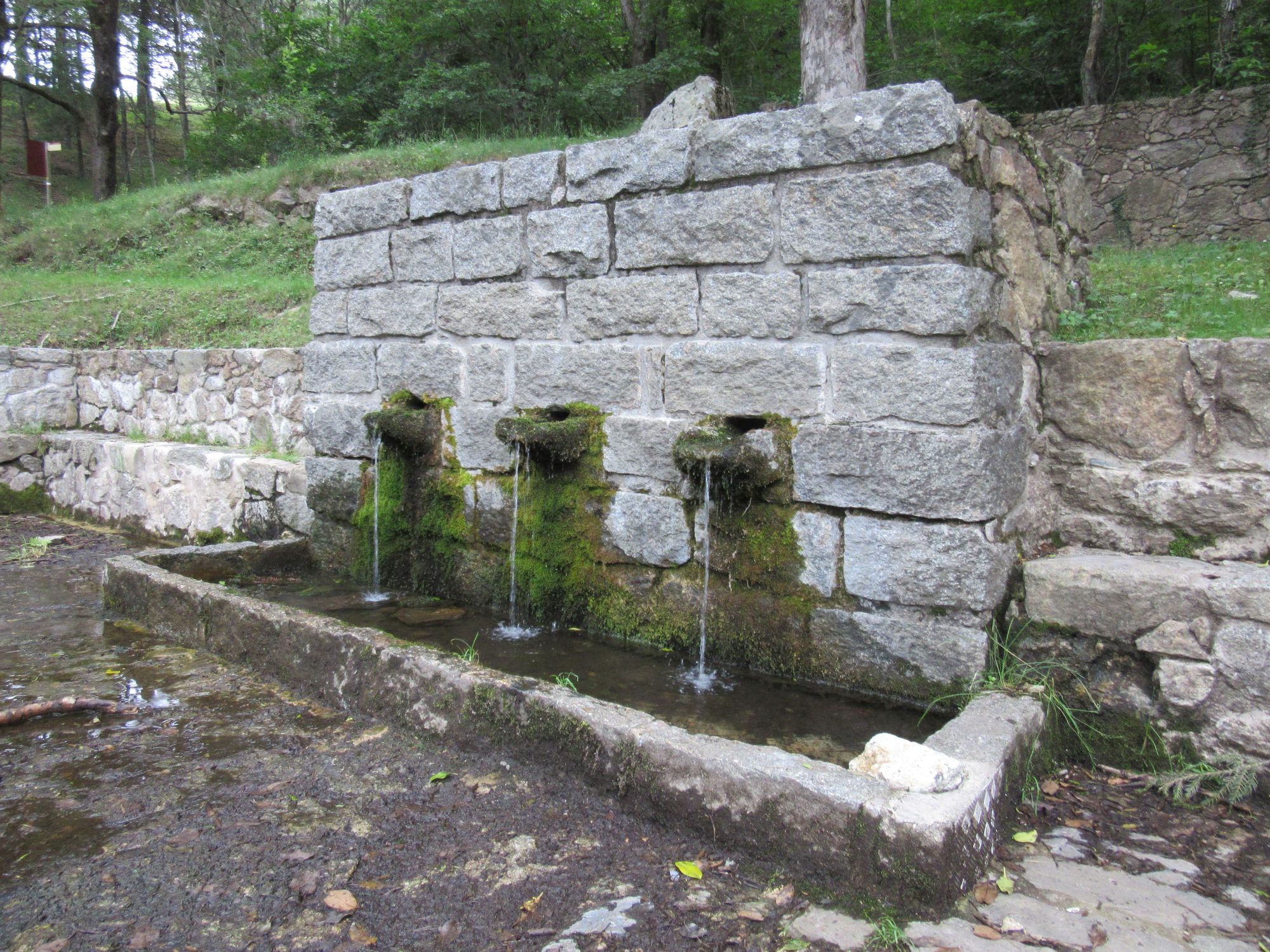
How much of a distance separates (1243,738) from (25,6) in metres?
22.5

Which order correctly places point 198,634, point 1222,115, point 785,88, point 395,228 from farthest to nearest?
1. point 785,88
2. point 1222,115
3. point 395,228
4. point 198,634

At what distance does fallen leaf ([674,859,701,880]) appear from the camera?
6.78 ft

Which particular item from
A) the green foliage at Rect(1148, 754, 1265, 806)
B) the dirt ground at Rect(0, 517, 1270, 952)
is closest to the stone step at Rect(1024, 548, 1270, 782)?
the green foliage at Rect(1148, 754, 1265, 806)

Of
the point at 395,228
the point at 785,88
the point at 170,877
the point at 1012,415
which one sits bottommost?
the point at 170,877

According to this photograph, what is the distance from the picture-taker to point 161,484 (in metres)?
6.86

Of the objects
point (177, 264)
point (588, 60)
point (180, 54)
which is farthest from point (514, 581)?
point (180, 54)

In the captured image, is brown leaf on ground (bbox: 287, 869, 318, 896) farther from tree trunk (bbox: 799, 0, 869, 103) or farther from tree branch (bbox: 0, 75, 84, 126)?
tree branch (bbox: 0, 75, 84, 126)

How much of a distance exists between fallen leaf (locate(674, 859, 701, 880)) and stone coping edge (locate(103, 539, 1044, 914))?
0.37ft

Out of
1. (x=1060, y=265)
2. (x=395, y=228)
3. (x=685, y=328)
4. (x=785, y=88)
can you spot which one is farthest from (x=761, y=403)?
(x=785, y=88)

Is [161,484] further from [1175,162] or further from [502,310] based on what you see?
[1175,162]

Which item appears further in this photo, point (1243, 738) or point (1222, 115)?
point (1222, 115)

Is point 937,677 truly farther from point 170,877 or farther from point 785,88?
point 785,88

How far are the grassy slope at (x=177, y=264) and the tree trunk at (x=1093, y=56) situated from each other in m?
7.34

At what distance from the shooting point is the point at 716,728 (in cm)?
296
